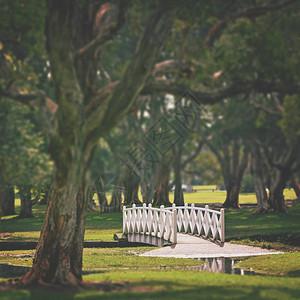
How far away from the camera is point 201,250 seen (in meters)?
17.5

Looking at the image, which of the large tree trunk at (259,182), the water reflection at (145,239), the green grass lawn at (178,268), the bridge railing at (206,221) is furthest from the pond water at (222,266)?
the large tree trunk at (259,182)

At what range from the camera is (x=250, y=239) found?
21.5 meters

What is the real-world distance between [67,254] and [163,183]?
1215 inches

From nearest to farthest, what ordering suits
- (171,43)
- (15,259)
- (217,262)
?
(217,262) → (15,259) → (171,43)

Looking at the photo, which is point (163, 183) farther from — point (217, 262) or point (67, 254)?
point (67, 254)

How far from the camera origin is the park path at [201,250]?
16984 millimetres

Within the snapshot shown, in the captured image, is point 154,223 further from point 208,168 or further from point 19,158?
point 208,168

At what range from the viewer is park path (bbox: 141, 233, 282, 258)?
1698cm

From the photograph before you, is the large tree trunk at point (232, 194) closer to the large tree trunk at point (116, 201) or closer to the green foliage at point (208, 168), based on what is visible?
the large tree trunk at point (116, 201)

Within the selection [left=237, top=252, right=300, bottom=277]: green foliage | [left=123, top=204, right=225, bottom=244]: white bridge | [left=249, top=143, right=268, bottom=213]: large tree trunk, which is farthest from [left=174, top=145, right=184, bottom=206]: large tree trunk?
[left=237, top=252, right=300, bottom=277]: green foliage

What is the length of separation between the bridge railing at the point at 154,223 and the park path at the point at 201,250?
0.47 m

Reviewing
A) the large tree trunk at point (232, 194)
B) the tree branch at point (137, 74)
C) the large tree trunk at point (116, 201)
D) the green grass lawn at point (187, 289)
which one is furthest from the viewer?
the large tree trunk at point (232, 194)

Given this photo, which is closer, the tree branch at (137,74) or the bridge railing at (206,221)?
the tree branch at (137,74)

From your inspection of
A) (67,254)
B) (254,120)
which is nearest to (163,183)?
(254,120)
